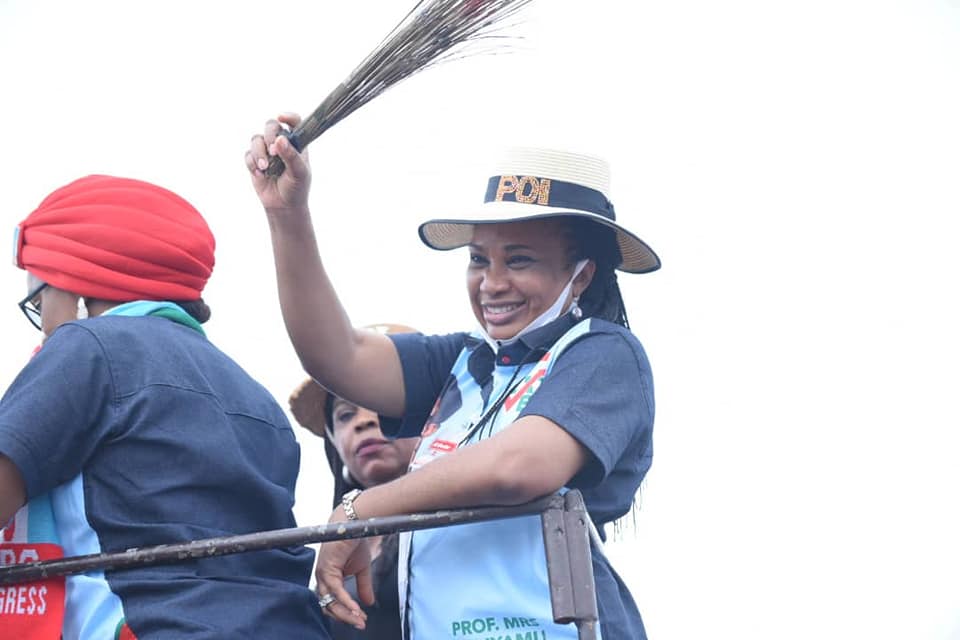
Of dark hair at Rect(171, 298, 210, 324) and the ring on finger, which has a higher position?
dark hair at Rect(171, 298, 210, 324)

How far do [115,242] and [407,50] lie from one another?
81cm

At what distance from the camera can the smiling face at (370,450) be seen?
15.2ft

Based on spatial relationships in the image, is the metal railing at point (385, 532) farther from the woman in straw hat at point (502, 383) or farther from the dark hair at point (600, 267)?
the dark hair at point (600, 267)

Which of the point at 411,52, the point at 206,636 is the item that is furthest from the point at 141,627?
the point at 411,52

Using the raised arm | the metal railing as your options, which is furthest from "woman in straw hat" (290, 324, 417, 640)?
the metal railing

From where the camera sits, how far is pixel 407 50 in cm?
304

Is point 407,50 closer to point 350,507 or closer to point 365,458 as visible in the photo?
point 350,507

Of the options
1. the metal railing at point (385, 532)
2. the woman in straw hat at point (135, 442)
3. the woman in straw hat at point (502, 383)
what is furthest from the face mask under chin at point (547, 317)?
the metal railing at point (385, 532)

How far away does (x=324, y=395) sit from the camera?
5.11 meters

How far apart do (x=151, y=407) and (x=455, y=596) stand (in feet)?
2.64

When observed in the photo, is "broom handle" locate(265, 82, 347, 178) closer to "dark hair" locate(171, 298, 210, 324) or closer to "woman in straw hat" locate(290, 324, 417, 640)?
"dark hair" locate(171, 298, 210, 324)

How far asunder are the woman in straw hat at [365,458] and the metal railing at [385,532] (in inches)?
46.1

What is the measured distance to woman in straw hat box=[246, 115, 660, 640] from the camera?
2.76m

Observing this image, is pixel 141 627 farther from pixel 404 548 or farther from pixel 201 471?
pixel 404 548
